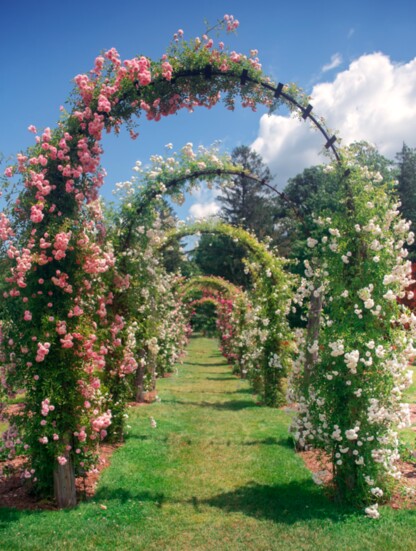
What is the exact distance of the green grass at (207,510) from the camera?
4371mm

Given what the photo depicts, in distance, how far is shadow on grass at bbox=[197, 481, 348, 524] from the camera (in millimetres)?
4906

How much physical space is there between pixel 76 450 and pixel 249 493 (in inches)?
77.3

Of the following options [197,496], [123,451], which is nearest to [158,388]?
[123,451]

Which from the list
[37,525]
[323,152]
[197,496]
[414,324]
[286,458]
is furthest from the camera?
[286,458]

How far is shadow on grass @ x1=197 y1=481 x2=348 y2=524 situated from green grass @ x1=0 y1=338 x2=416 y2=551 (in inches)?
0.4

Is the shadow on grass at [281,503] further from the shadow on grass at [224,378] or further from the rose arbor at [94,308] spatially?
the shadow on grass at [224,378]

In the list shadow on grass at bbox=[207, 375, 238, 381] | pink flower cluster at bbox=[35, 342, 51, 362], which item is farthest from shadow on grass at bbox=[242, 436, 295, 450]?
shadow on grass at bbox=[207, 375, 238, 381]

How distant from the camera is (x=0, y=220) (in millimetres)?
5191

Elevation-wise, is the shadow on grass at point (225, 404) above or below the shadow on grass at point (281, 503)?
above

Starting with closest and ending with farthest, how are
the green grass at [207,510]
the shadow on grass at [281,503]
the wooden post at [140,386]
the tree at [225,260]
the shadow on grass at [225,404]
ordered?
1. the green grass at [207,510]
2. the shadow on grass at [281,503]
3. the shadow on grass at [225,404]
4. the wooden post at [140,386]
5. the tree at [225,260]

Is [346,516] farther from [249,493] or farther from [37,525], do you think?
[37,525]

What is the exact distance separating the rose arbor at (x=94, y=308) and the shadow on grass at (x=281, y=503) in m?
0.33

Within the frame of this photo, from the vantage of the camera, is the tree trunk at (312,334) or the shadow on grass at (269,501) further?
the tree trunk at (312,334)

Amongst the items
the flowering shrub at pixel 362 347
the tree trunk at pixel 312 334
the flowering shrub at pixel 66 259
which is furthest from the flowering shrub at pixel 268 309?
the flowering shrub at pixel 66 259
